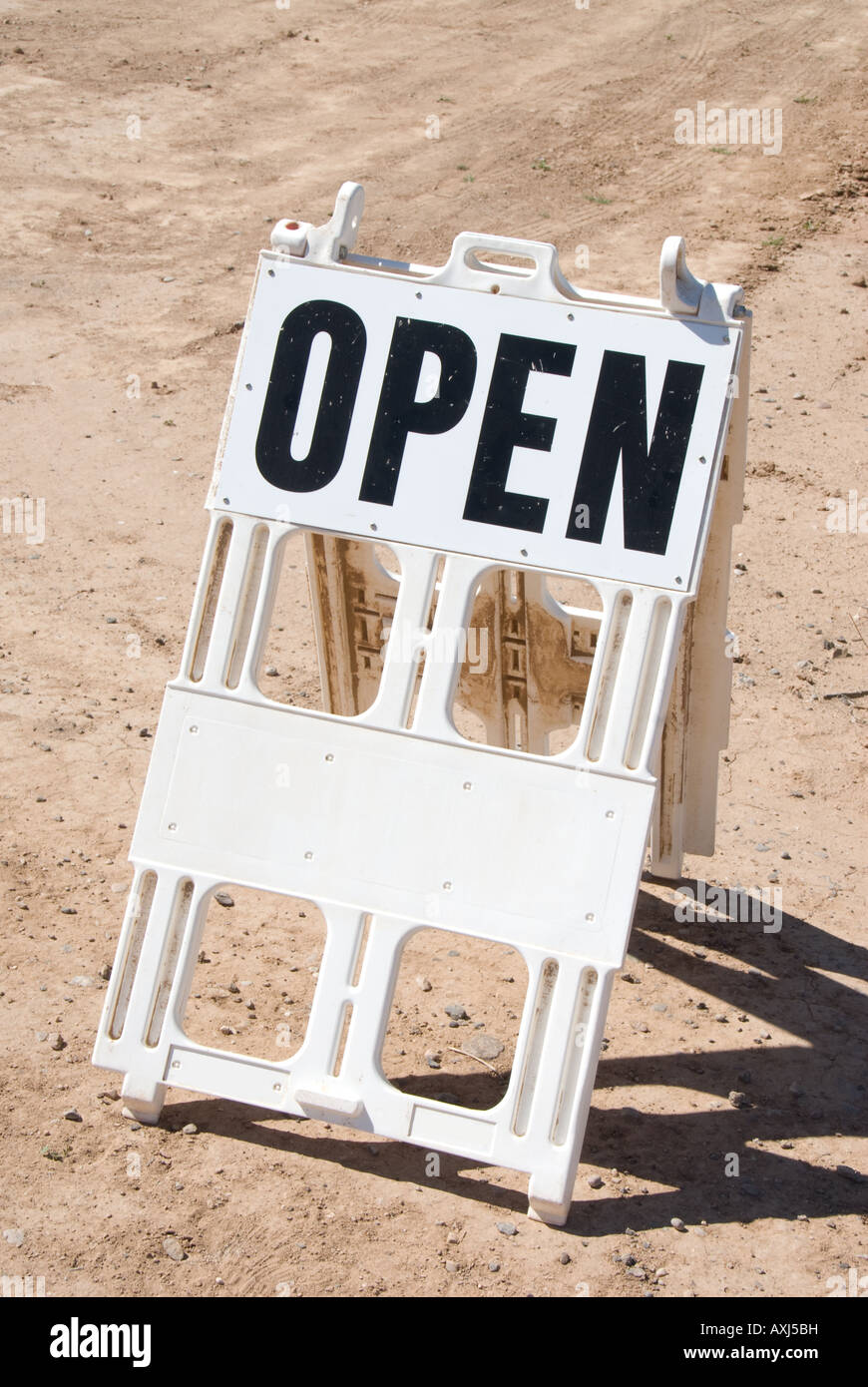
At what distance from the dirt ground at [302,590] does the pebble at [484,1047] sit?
4 cm

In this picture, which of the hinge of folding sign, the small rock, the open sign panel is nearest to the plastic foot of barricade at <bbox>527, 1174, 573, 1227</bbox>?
the small rock

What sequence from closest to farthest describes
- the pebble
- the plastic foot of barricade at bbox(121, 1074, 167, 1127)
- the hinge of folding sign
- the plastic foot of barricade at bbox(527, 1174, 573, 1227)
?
the plastic foot of barricade at bbox(527, 1174, 573, 1227) < the hinge of folding sign < the plastic foot of barricade at bbox(121, 1074, 167, 1127) < the pebble

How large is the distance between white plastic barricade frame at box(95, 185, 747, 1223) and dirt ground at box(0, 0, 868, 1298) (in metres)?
0.35

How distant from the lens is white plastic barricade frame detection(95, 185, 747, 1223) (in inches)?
183

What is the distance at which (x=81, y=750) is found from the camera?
22.8 ft

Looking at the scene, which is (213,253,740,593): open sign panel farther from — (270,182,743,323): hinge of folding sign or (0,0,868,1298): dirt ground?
(0,0,868,1298): dirt ground

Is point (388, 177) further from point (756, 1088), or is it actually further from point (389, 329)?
point (756, 1088)

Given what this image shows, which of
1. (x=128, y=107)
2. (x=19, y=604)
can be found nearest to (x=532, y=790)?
(x=19, y=604)

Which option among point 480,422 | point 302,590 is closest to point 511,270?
point 480,422

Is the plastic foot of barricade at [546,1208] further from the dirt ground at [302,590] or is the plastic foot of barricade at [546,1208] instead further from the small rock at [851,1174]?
the small rock at [851,1174]

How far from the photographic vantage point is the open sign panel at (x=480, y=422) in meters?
4.75

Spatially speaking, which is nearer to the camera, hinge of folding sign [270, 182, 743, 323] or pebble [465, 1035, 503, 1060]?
hinge of folding sign [270, 182, 743, 323]

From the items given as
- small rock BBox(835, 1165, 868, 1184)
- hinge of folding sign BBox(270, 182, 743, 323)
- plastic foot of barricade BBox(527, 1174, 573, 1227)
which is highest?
hinge of folding sign BBox(270, 182, 743, 323)

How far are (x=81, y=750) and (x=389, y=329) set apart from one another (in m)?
2.78
